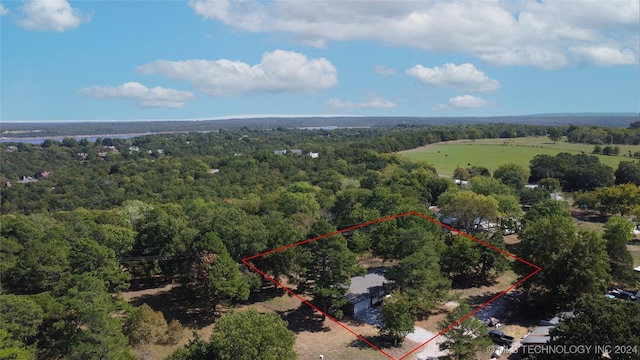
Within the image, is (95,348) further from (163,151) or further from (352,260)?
(163,151)

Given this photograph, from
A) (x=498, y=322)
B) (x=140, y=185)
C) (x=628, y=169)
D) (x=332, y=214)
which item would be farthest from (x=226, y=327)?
(x=628, y=169)

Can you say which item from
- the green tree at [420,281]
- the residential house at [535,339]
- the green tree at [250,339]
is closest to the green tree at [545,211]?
the green tree at [420,281]

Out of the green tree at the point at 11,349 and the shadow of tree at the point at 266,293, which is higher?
the green tree at the point at 11,349

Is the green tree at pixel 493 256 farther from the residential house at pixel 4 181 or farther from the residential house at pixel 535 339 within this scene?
the residential house at pixel 4 181

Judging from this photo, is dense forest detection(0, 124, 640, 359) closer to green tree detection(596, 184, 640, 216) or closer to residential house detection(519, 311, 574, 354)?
green tree detection(596, 184, 640, 216)

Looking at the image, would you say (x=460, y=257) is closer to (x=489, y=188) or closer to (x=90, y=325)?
(x=489, y=188)

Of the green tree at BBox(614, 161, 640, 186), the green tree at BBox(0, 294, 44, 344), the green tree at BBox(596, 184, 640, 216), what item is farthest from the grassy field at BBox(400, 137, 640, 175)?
the green tree at BBox(0, 294, 44, 344)
